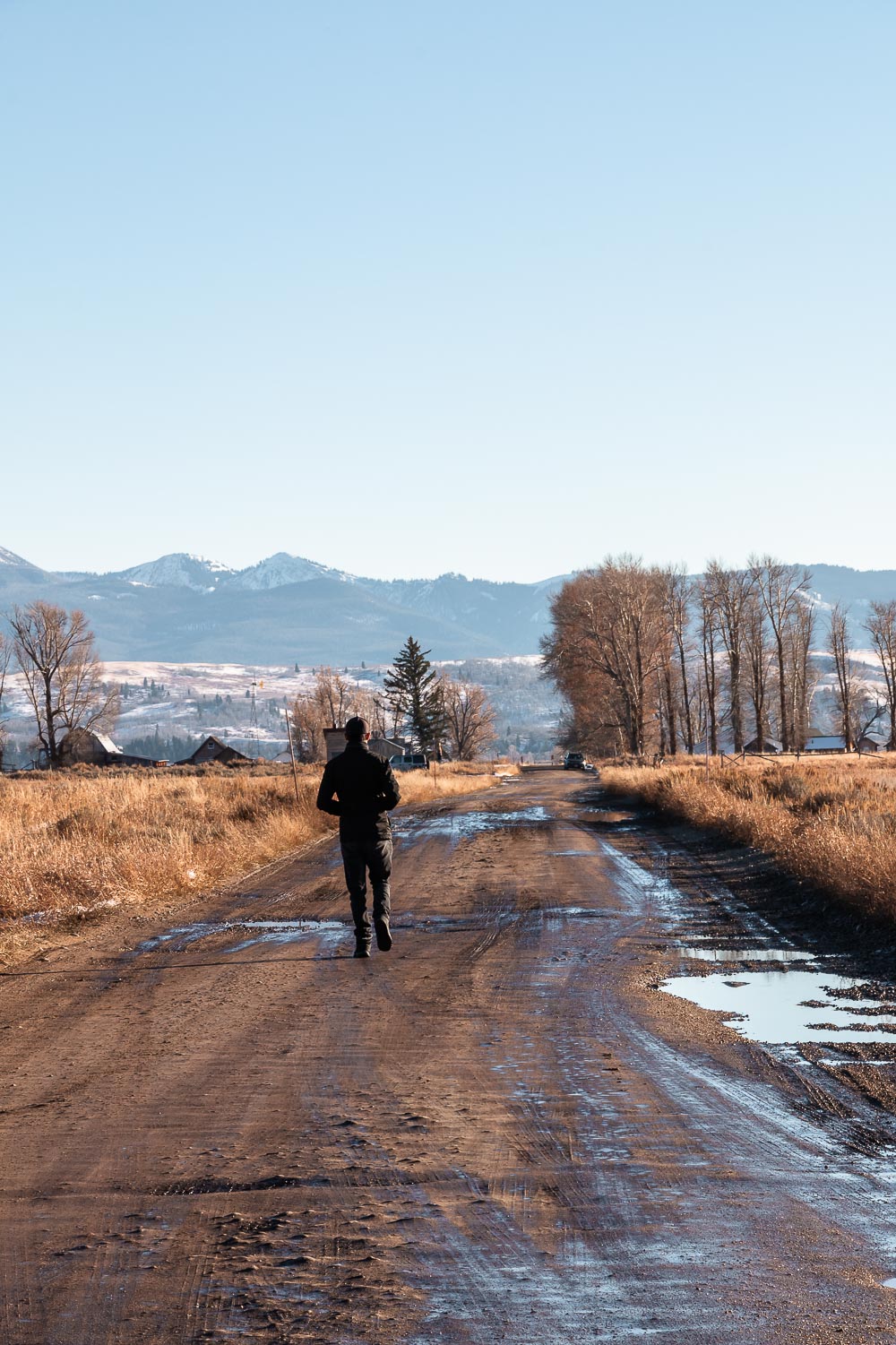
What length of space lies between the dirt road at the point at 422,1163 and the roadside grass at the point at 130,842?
3803 mm

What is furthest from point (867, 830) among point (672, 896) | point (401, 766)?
point (401, 766)

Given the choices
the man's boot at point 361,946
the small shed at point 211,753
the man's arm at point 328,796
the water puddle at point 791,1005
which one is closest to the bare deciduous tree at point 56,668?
the small shed at point 211,753

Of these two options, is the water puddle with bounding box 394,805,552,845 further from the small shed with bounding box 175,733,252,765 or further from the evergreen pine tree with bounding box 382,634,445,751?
the small shed with bounding box 175,733,252,765

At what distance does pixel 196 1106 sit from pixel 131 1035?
2.07m

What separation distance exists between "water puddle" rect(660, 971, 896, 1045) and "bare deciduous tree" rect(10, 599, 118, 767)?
10002cm

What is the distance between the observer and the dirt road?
418cm

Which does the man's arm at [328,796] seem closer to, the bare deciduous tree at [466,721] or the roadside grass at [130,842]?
the roadside grass at [130,842]

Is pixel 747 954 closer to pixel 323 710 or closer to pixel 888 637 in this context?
pixel 888 637

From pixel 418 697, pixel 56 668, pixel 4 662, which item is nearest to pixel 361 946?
pixel 418 697

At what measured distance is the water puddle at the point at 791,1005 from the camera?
8.55 metres

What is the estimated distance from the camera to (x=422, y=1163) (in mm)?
5688

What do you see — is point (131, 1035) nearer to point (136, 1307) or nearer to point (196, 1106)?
point (196, 1106)

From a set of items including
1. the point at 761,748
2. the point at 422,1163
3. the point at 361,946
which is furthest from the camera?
the point at 761,748

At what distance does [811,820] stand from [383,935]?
35.3 feet
